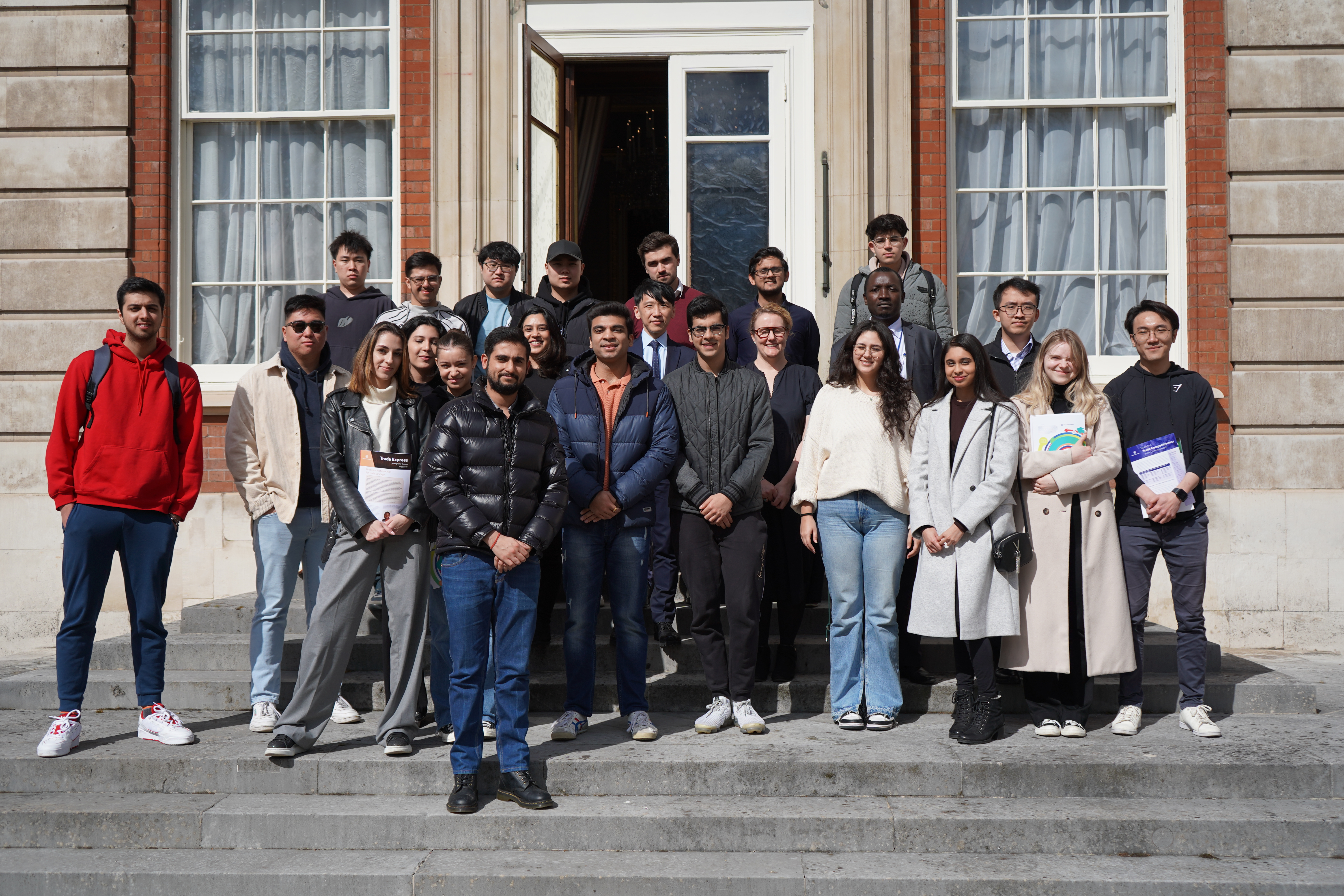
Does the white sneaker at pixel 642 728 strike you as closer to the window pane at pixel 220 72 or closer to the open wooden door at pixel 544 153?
the open wooden door at pixel 544 153

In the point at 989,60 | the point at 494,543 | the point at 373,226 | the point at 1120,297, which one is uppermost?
the point at 989,60

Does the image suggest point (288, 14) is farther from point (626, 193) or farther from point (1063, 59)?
point (1063, 59)

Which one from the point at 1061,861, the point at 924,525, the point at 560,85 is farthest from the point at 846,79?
the point at 1061,861

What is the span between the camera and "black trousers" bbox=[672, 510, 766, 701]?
17.5ft

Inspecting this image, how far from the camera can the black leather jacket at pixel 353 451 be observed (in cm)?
492

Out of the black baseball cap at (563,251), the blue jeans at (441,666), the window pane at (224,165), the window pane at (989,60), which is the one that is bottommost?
the blue jeans at (441,666)

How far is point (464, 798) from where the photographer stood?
14.9 ft

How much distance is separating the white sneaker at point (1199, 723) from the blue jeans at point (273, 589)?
422 cm

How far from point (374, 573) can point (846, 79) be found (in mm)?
5269

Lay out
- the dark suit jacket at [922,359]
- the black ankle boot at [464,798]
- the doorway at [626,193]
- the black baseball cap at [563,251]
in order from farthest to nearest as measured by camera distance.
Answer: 1. the doorway at [626,193]
2. the black baseball cap at [563,251]
3. the dark suit jacket at [922,359]
4. the black ankle boot at [464,798]

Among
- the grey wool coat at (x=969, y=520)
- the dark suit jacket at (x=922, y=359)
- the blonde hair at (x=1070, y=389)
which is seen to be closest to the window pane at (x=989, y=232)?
the dark suit jacket at (x=922, y=359)

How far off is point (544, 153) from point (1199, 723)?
5770 millimetres

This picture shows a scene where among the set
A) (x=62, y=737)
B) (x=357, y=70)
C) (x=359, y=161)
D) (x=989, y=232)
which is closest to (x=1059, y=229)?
(x=989, y=232)

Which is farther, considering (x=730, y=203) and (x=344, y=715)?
(x=730, y=203)
